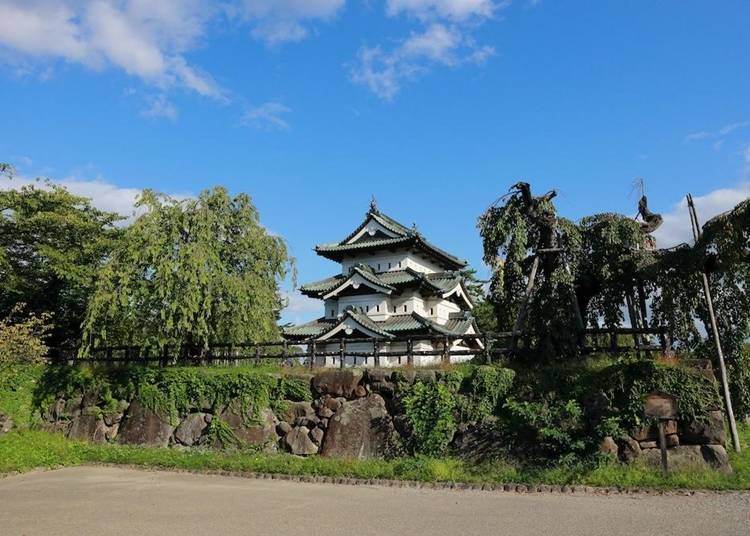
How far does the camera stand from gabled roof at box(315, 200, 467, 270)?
2827 centimetres

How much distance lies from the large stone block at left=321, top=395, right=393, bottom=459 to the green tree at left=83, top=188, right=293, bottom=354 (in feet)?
15.9

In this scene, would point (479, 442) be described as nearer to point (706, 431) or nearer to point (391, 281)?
point (706, 431)

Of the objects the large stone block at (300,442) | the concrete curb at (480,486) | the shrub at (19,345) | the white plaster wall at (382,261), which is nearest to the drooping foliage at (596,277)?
the concrete curb at (480,486)

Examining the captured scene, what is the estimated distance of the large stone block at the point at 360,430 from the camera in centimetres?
1381

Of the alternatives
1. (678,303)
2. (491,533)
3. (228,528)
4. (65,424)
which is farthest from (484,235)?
(65,424)

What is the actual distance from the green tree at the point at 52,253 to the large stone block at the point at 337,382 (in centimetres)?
1127

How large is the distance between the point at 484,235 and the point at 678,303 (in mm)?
5245

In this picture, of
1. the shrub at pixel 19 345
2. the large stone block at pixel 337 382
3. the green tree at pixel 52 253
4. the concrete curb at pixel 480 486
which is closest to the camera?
the concrete curb at pixel 480 486

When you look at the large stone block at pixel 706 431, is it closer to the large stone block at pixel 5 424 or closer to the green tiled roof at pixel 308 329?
the green tiled roof at pixel 308 329

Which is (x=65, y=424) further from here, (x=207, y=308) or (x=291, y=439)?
(x=291, y=439)

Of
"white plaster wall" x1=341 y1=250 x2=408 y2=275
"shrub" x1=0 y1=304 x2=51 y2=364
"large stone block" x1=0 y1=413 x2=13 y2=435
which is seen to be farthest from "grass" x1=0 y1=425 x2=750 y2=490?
"white plaster wall" x1=341 y1=250 x2=408 y2=275

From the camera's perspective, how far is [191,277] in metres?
15.9

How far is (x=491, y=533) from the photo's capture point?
7.49 m

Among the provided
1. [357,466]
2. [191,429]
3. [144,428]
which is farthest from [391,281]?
[357,466]
